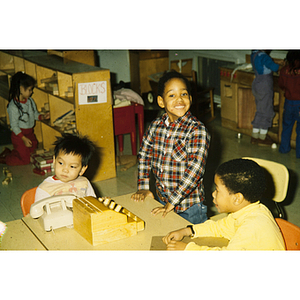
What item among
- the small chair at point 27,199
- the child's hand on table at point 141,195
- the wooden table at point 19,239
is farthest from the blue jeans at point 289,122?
the wooden table at point 19,239

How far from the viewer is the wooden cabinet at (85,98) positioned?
478cm

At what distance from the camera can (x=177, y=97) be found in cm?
257

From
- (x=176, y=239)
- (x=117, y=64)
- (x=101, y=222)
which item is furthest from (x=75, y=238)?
(x=117, y=64)

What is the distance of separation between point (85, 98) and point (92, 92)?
0.12m

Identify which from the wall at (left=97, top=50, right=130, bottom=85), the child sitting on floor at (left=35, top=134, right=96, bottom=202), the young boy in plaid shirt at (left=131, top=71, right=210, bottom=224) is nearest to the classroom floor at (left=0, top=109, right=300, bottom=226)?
the young boy in plaid shirt at (left=131, top=71, right=210, bottom=224)

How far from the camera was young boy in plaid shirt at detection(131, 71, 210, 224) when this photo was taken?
2461 millimetres

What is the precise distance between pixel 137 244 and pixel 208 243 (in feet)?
1.26

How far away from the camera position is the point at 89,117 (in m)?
4.88

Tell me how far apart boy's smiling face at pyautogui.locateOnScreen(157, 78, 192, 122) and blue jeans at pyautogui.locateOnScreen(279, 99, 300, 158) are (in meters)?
3.75

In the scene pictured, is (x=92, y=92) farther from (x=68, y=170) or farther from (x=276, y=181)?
(x=276, y=181)

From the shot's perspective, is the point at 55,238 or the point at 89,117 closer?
the point at 55,238

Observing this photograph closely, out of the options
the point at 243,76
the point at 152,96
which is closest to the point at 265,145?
the point at 243,76

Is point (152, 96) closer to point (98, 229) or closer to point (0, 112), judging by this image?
point (0, 112)

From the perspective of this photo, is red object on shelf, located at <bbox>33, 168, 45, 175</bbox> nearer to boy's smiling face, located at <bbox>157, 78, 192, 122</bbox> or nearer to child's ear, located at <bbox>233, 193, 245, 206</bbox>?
boy's smiling face, located at <bbox>157, 78, 192, 122</bbox>
